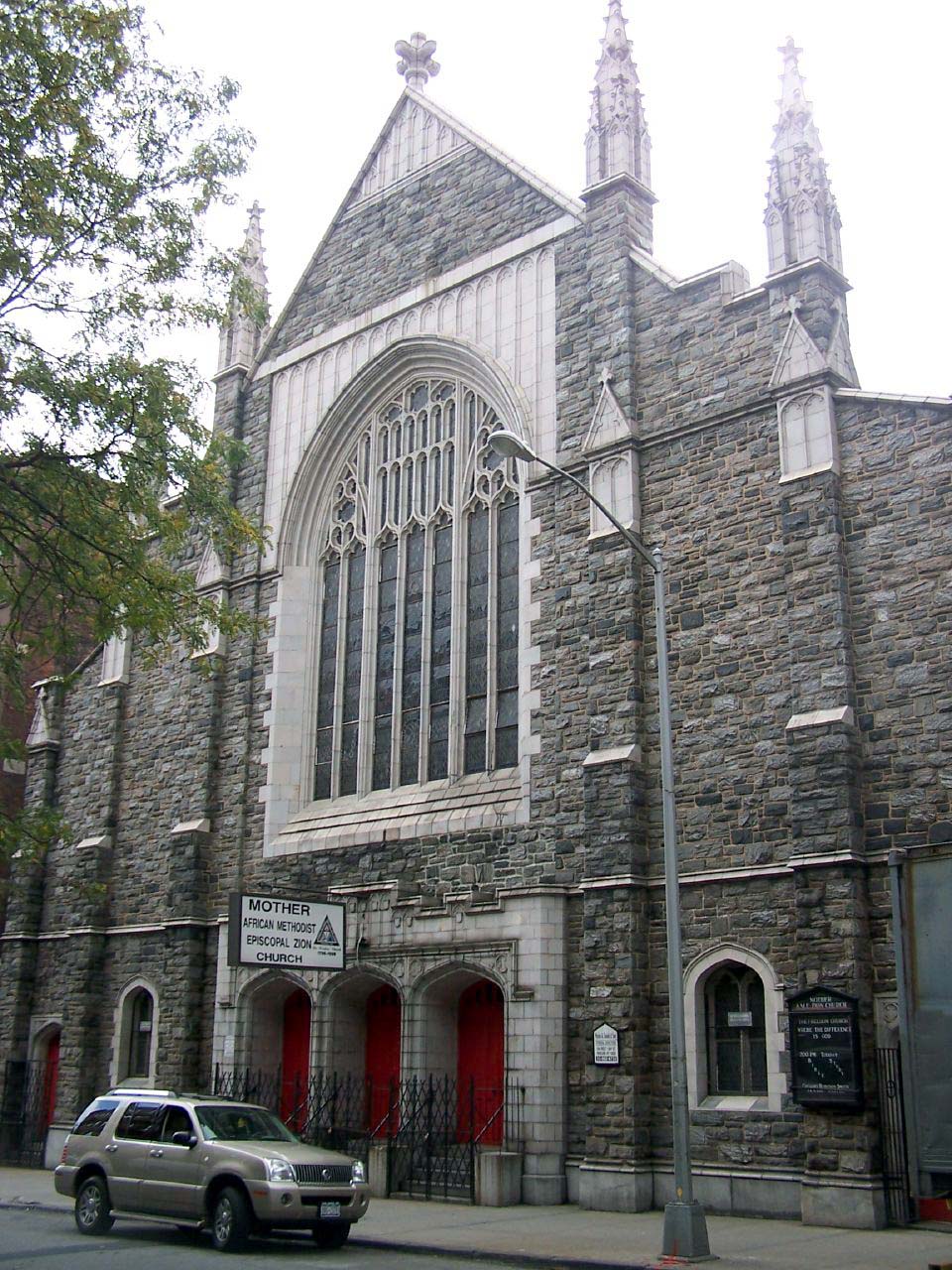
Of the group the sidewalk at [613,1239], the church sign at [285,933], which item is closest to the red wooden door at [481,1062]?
the sidewalk at [613,1239]

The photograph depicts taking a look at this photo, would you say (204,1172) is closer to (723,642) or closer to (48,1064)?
(723,642)

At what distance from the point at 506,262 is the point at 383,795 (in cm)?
908

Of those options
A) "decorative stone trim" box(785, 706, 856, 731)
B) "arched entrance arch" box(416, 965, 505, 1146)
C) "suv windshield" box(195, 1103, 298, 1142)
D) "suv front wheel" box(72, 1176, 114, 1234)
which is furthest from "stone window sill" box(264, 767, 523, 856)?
"suv front wheel" box(72, 1176, 114, 1234)

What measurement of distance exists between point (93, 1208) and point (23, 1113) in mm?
12097

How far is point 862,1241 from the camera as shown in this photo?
13.9 metres

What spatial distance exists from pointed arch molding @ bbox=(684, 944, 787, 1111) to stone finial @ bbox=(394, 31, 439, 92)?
1808 centimetres

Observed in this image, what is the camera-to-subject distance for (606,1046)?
58.1 feet

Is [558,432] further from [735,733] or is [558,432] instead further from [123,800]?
[123,800]

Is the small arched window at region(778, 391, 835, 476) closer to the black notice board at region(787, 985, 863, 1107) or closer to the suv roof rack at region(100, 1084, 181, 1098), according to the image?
the black notice board at region(787, 985, 863, 1107)

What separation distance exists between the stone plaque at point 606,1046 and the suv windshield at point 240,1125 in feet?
13.9

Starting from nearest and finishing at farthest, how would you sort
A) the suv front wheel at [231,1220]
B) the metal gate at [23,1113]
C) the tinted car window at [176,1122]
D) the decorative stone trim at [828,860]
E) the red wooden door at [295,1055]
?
the suv front wheel at [231,1220] < the tinted car window at [176,1122] < the decorative stone trim at [828,860] < the red wooden door at [295,1055] < the metal gate at [23,1113]

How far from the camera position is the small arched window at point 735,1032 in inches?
667

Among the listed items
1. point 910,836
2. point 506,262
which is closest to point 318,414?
point 506,262

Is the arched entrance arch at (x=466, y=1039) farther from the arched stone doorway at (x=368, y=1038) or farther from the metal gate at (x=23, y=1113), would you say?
the metal gate at (x=23, y=1113)
